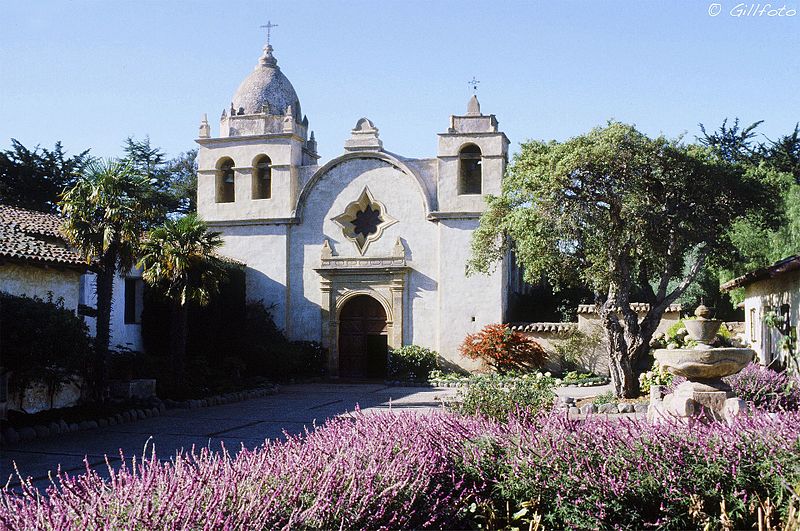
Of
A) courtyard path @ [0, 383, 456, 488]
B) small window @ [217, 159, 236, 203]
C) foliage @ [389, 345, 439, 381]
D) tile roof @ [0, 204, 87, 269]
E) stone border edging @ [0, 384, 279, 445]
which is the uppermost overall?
small window @ [217, 159, 236, 203]

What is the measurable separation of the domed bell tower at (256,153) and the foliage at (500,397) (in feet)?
58.7

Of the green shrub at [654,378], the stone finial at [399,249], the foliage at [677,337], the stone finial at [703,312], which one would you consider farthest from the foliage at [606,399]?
the stone finial at [399,249]

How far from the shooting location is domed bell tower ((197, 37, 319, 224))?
2753 cm

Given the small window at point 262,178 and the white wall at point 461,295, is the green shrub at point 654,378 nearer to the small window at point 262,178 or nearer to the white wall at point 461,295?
the white wall at point 461,295

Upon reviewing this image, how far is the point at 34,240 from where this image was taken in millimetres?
17094

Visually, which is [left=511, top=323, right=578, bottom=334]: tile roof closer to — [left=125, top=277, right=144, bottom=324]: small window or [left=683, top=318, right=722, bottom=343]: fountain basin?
[left=125, top=277, right=144, bottom=324]: small window

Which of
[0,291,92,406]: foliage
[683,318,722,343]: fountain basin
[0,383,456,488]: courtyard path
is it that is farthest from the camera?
[0,291,92,406]: foliage

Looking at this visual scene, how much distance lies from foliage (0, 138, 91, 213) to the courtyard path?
592 inches

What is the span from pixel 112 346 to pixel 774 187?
55.4ft

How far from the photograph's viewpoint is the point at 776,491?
5797mm

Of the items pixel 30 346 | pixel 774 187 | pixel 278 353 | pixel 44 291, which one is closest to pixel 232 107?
pixel 278 353

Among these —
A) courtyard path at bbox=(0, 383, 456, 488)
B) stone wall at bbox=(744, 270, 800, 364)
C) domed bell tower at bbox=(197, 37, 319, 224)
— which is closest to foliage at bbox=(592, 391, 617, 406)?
stone wall at bbox=(744, 270, 800, 364)

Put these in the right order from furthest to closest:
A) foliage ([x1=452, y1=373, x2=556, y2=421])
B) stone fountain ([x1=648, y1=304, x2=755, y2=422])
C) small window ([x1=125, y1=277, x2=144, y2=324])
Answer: small window ([x1=125, y1=277, x2=144, y2=324]) < stone fountain ([x1=648, y1=304, x2=755, y2=422]) < foliage ([x1=452, y1=373, x2=556, y2=421])

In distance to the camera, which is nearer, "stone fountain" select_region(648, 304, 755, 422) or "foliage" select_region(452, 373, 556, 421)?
"foliage" select_region(452, 373, 556, 421)
